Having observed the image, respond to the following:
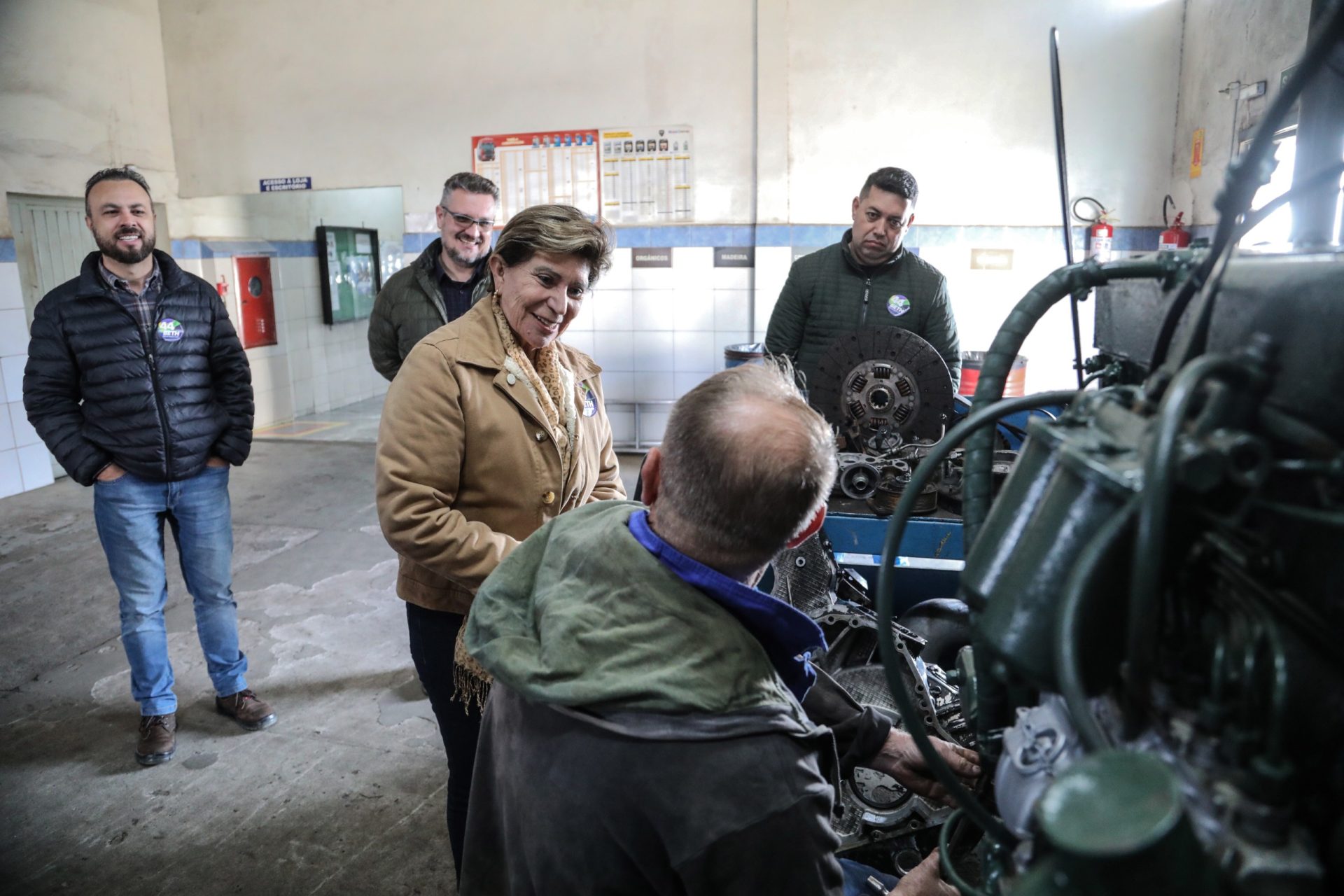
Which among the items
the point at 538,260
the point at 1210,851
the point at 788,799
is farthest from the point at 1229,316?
the point at 538,260

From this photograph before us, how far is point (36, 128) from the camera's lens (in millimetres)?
4977

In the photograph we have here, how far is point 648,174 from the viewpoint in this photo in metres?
5.26

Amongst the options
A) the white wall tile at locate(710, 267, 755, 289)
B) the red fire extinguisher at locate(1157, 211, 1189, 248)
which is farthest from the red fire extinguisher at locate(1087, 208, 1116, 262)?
the white wall tile at locate(710, 267, 755, 289)

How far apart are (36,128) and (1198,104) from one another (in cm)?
640

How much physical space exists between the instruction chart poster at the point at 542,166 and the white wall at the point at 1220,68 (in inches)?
129

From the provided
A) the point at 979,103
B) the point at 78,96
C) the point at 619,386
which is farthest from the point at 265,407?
the point at 979,103

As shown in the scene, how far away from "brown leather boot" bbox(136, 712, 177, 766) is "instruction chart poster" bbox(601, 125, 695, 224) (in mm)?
3775

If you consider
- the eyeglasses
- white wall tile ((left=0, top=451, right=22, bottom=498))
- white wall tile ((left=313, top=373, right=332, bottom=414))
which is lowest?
white wall tile ((left=0, top=451, right=22, bottom=498))

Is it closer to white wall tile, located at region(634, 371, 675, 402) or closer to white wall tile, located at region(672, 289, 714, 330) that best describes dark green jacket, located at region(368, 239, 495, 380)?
white wall tile, located at region(672, 289, 714, 330)

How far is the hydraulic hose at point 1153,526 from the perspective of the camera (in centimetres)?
46

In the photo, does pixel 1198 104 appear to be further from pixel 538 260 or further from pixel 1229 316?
pixel 1229 316

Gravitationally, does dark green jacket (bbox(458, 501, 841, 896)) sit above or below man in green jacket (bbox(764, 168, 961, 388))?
below

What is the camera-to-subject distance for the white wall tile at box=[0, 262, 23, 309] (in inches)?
189

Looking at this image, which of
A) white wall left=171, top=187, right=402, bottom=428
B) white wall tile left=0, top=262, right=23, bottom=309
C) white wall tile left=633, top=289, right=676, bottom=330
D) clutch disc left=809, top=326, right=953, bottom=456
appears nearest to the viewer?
clutch disc left=809, top=326, right=953, bottom=456
